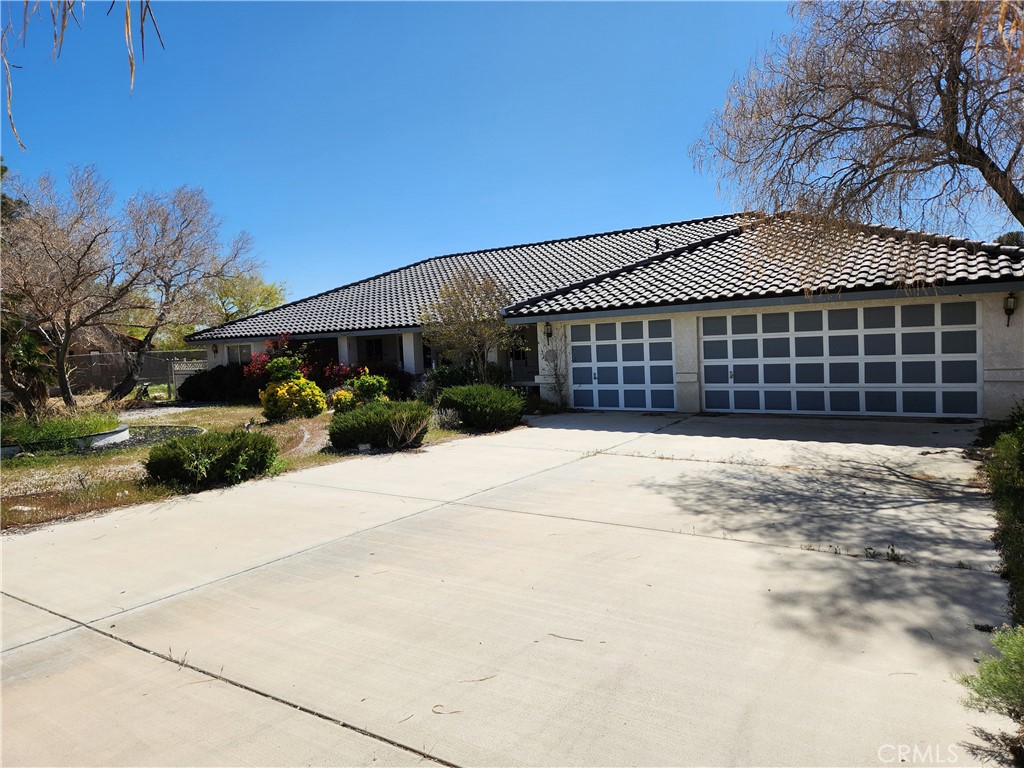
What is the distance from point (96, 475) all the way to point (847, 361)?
1439 centimetres

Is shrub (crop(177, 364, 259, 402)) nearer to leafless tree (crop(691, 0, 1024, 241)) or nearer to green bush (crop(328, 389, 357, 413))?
green bush (crop(328, 389, 357, 413))

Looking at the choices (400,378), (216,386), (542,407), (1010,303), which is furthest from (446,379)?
(1010,303)

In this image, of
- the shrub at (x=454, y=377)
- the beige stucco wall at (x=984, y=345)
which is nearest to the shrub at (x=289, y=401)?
the shrub at (x=454, y=377)

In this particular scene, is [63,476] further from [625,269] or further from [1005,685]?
[625,269]

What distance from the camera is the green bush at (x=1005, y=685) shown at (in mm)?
2781

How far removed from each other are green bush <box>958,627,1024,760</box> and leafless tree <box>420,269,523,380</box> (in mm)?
14817

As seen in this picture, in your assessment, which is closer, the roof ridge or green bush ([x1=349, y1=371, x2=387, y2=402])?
green bush ([x1=349, y1=371, x2=387, y2=402])

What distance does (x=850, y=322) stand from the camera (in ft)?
45.7

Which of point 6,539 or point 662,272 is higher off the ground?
point 662,272

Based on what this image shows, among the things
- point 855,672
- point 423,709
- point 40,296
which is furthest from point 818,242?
point 40,296

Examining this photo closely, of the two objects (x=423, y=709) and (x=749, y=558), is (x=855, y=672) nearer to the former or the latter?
(x=749, y=558)

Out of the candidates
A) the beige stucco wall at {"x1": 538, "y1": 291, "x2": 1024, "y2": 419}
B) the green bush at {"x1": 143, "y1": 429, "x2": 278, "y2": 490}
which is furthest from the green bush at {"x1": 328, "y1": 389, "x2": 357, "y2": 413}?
the beige stucco wall at {"x1": 538, "y1": 291, "x2": 1024, "y2": 419}

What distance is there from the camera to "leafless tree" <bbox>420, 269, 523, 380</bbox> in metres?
17.5

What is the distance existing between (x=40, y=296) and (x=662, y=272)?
14769 millimetres
